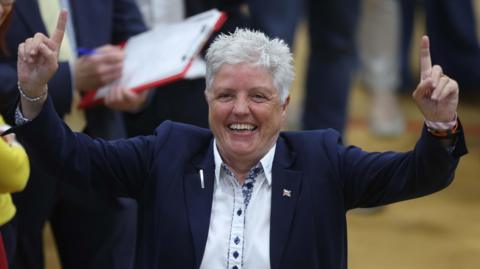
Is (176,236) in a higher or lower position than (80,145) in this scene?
lower

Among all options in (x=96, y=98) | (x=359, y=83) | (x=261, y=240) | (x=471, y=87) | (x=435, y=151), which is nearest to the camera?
(x=435, y=151)

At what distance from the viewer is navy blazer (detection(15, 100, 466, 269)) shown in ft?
9.68

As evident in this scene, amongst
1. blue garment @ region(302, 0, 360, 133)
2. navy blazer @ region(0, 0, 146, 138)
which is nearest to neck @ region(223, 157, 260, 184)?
navy blazer @ region(0, 0, 146, 138)

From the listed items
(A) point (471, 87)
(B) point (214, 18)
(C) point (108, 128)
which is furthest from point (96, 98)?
(A) point (471, 87)

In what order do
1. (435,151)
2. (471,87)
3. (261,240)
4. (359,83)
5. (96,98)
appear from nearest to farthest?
(435,151), (261,240), (96,98), (471,87), (359,83)

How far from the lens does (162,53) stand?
4066 mm

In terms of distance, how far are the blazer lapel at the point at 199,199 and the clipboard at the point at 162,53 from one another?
0.84m

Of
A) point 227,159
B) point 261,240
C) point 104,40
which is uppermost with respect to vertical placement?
point 104,40

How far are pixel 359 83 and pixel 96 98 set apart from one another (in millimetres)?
4078

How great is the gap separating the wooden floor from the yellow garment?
5.90 feet

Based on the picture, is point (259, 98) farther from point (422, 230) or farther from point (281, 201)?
point (422, 230)

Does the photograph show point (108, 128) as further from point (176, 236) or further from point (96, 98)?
point (176, 236)

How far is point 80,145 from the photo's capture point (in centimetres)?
302

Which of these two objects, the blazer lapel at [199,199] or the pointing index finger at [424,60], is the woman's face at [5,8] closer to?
the blazer lapel at [199,199]
